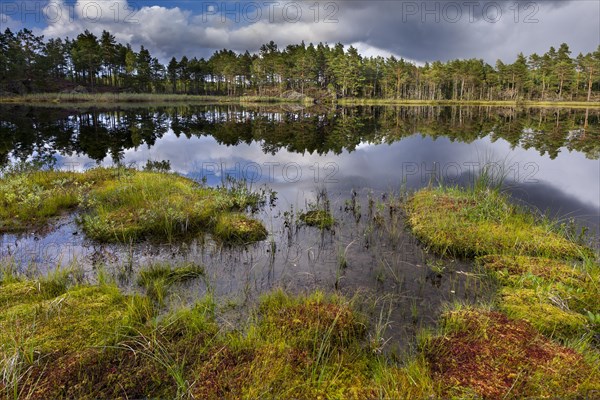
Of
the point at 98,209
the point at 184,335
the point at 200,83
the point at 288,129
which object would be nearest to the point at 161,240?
the point at 98,209

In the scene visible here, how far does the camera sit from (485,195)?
10.2 meters

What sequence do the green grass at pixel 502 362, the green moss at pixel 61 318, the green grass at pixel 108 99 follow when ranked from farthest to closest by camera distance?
1. the green grass at pixel 108 99
2. the green moss at pixel 61 318
3. the green grass at pixel 502 362

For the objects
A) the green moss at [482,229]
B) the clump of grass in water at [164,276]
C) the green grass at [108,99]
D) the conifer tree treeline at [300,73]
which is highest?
the conifer tree treeline at [300,73]

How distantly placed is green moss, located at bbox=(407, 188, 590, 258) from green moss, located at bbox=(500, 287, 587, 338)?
1888 millimetres

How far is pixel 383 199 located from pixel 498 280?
575cm

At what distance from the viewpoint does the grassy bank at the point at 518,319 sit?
3539 mm

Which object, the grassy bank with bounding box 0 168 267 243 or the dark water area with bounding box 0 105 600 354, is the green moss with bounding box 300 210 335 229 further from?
the grassy bank with bounding box 0 168 267 243

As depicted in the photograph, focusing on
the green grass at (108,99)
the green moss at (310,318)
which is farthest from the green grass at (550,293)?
the green grass at (108,99)

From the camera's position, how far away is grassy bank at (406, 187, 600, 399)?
354cm

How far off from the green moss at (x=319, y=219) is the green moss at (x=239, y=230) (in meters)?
1.38

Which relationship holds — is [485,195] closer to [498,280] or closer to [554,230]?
[554,230]

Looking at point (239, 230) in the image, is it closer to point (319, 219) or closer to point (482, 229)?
point (319, 219)

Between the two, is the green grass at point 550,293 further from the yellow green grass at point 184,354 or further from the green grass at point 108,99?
the green grass at point 108,99

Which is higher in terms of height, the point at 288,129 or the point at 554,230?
the point at 288,129
